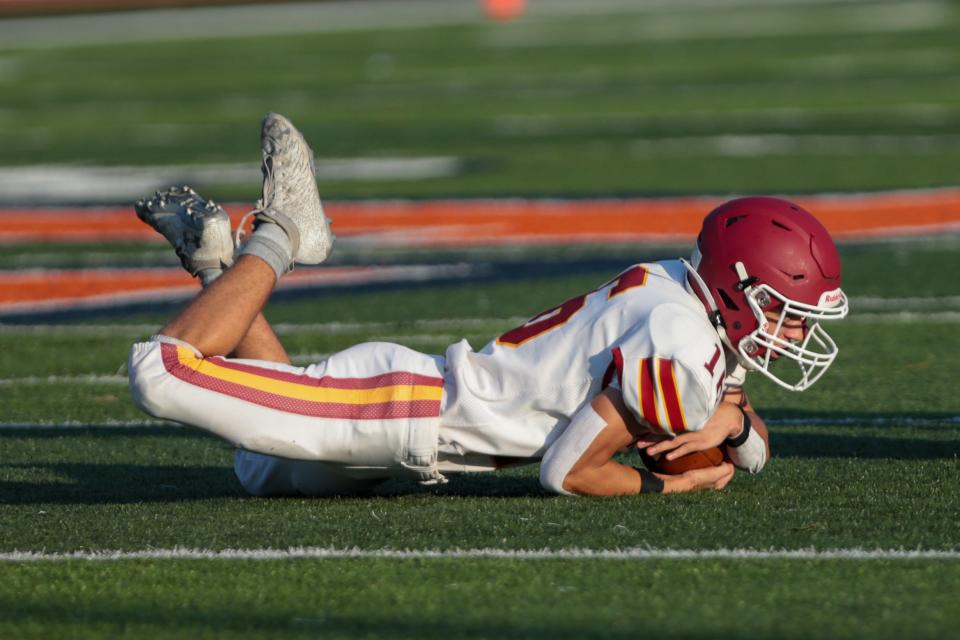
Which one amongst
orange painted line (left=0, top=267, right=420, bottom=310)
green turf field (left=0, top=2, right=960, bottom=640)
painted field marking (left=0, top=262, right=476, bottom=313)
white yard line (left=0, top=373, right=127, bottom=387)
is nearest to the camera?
green turf field (left=0, top=2, right=960, bottom=640)

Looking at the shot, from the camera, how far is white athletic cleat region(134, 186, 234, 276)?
19.0 feet

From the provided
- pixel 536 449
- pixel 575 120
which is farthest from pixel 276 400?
pixel 575 120

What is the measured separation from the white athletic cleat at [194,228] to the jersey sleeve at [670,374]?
1.46 m

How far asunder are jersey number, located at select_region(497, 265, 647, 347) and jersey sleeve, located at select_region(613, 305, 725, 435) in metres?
0.24

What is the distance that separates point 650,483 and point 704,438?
0.82 ft

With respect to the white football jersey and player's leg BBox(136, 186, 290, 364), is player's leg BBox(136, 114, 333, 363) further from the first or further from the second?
the white football jersey

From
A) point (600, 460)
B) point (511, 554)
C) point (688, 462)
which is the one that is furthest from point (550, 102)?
point (511, 554)

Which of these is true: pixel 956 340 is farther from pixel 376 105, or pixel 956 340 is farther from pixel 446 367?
pixel 376 105

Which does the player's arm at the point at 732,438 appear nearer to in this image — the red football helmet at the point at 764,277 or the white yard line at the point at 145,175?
the red football helmet at the point at 764,277

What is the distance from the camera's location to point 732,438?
5.35 m

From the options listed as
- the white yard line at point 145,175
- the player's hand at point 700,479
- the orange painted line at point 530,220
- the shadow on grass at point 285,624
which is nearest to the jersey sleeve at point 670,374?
the player's hand at point 700,479

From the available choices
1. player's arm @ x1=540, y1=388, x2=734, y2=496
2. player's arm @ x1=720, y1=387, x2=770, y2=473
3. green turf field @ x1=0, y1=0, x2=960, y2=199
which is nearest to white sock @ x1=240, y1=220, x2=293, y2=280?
player's arm @ x1=540, y1=388, x2=734, y2=496

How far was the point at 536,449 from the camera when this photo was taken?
524 centimetres

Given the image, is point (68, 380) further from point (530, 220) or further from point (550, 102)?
point (550, 102)
